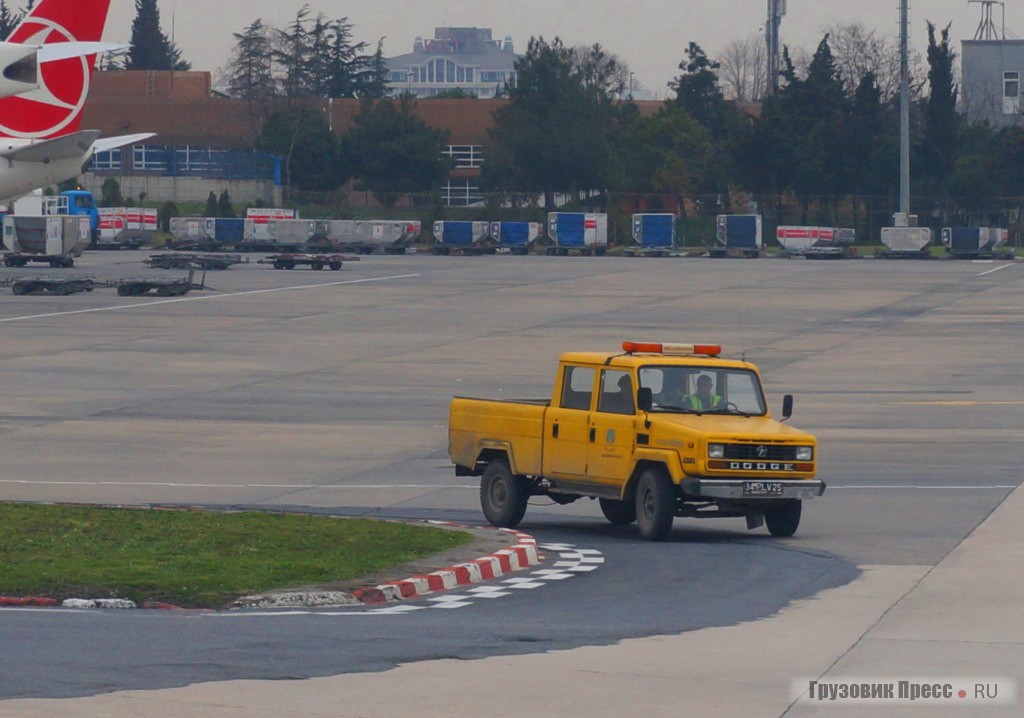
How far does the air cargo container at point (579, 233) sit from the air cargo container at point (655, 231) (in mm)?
2280

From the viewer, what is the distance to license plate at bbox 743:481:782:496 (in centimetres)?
1966

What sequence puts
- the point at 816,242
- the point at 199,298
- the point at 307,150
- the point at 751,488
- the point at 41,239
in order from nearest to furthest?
1. the point at 751,488
2. the point at 199,298
3. the point at 41,239
4. the point at 816,242
5. the point at 307,150

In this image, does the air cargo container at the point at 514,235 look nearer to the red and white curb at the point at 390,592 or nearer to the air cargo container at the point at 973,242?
the air cargo container at the point at 973,242

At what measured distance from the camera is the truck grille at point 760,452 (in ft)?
64.6

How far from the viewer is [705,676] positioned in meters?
12.4

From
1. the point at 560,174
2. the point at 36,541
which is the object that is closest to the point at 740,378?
the point at 36,541

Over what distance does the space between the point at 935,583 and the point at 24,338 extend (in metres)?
38.0

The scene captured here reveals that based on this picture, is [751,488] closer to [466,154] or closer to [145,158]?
[466,154]

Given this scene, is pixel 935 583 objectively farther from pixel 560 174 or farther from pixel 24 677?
pixel 560 174

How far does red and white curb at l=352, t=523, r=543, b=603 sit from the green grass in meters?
0.61

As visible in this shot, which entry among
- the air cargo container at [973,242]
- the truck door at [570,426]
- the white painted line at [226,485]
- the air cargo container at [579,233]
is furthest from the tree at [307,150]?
the truck door at [570,426]

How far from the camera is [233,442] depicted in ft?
99.9

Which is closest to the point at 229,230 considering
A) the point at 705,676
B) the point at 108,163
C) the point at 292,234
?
the point at 292,234

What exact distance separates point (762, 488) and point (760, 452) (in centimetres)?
42
